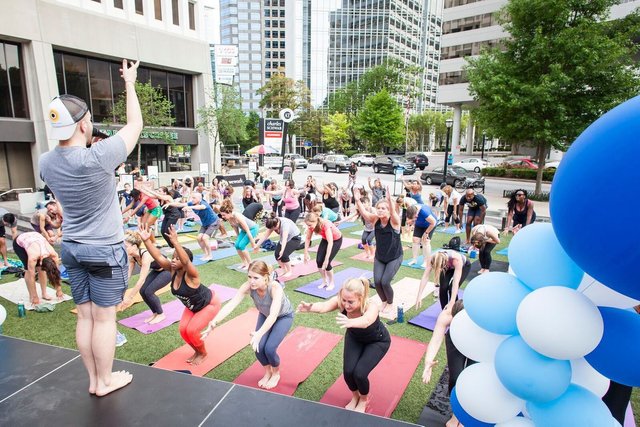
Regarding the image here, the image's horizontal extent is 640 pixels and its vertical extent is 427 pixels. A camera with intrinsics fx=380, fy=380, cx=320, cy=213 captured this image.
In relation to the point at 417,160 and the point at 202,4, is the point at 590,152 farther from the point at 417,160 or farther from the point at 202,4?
the point at 417,160

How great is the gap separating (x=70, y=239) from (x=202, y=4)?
3123 cm

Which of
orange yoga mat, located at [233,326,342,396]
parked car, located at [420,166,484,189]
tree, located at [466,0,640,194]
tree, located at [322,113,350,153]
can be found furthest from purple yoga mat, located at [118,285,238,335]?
tree, located at [322,113,350,153]

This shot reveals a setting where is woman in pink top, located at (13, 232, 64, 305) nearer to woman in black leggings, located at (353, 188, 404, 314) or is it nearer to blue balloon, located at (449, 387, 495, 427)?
woman in black leggings, located at (353, 188, 404, 314)

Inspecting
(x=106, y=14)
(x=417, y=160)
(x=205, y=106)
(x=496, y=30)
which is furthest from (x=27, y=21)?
(x=496, y=30)

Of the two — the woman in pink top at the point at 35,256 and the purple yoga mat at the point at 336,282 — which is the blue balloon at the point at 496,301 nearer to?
the purple yoga mat at the point at 336,282

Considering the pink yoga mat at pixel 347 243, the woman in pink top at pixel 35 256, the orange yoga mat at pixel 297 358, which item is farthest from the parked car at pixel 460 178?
the woman in pink top at pixel 35 256

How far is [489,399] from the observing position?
7.03ft

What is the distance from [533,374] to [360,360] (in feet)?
6.28

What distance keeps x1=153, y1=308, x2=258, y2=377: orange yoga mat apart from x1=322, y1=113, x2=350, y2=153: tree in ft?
175

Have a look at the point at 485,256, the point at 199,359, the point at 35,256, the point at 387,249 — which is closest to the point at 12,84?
the point at 35,256

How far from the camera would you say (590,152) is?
4.89 feet

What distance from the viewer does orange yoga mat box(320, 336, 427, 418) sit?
3848 mm

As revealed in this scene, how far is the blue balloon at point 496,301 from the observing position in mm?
2096

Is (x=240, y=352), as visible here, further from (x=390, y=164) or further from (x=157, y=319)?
(x=390, y=164)
